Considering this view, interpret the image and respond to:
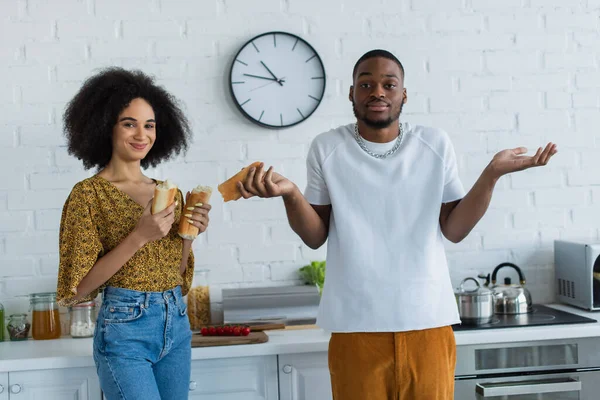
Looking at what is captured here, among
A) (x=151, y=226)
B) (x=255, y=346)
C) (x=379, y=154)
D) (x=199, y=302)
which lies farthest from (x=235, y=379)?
(x=379, y=154)

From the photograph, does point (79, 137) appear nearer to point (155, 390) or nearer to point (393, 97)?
point (155, 390)

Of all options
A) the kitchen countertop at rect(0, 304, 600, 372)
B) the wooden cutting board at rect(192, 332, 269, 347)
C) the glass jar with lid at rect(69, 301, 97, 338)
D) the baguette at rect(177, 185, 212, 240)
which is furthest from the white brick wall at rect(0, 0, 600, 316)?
the baguette at rect(177, 185, 212, 240)

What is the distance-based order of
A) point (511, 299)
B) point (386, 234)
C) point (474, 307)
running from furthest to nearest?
point (511, 299)
point (474, 307)
point (386, 234)

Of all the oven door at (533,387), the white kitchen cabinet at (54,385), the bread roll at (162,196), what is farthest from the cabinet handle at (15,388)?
the oven door at (533,387)

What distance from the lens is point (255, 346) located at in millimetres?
2557

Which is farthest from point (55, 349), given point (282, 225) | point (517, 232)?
point (517, 232)

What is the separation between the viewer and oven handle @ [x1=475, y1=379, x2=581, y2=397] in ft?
8.54

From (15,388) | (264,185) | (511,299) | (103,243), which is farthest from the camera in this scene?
(511,299)

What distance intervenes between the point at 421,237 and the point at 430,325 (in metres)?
0.22

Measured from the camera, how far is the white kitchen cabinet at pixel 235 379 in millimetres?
2553

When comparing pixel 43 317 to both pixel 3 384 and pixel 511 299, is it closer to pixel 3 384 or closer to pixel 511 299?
pixel 3 384

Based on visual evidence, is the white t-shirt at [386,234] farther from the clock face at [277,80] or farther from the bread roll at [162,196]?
the clock face at [277,80]

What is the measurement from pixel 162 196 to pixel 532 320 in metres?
1.55

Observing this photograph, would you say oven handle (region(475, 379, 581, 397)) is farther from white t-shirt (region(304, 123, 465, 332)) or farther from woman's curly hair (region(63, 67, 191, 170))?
woman's curly hair (region(63, 67, 191, 170))
